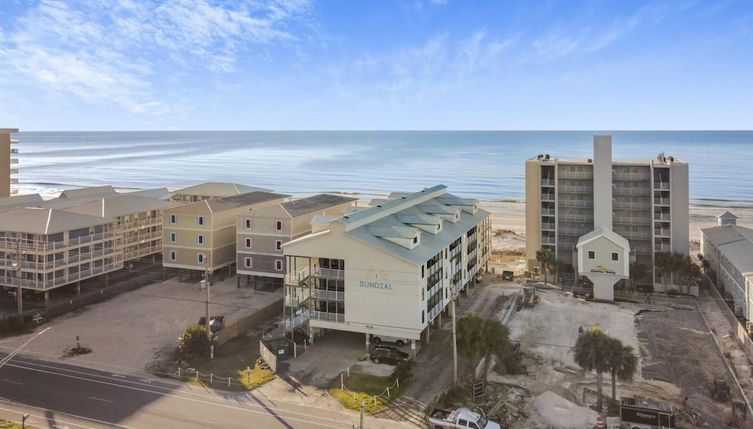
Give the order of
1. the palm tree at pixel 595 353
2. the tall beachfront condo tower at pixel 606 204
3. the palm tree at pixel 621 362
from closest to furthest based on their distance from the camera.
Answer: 1. the palm tree at pixel 621 362
2. the palm tree at pixel 595 353
3. the tall beachfront condo tower at pixel 606 204

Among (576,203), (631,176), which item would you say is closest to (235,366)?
(576,203)

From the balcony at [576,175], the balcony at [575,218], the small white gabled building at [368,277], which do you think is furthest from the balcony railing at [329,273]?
the balcony at [576,175]

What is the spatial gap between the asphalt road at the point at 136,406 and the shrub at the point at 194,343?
4.06 metres

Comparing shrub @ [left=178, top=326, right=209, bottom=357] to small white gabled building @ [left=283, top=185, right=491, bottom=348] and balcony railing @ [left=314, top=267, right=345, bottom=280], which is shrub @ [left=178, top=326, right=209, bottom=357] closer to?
small white gabled building @ [left=283, top=185, right=491, bottom=348]

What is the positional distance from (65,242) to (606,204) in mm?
55641

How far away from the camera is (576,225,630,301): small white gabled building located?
5238 cm

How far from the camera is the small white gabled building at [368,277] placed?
1502 inches

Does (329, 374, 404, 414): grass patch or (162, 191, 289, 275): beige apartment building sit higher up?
(162, 191, 289, 275): beige apartment building

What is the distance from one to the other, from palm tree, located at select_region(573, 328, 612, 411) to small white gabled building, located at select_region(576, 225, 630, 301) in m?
23.6

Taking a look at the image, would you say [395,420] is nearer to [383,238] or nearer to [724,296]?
[383,238]

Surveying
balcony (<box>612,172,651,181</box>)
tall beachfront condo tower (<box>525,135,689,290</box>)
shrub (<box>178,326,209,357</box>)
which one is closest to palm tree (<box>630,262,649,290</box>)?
tall beachfront condo tower (<box>525,135,689,290</box>)

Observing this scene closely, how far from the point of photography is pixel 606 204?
194ft

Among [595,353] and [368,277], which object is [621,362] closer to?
[595,353]

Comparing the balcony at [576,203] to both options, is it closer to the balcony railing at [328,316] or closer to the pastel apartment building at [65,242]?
the balcony railing at [328,316]
